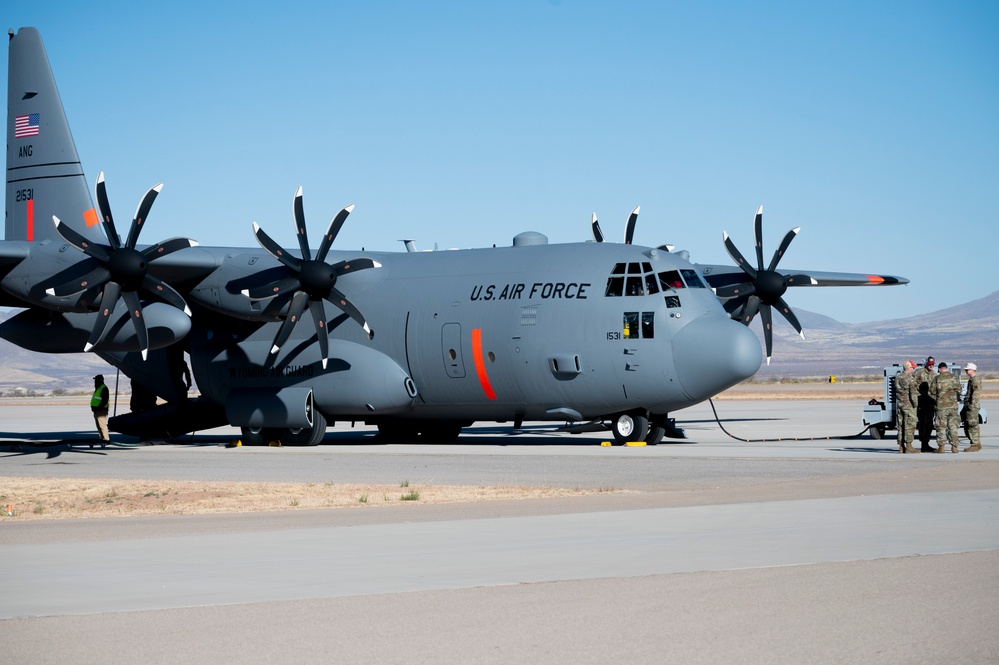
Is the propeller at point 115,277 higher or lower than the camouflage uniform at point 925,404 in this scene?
higher

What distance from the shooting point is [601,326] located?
26062mm

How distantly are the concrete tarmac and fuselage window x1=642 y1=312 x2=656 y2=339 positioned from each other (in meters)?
7.69

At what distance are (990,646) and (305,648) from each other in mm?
3813

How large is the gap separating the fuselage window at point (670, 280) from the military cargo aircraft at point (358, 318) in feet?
0.17

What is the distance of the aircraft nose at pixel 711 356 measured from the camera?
24.8 meters

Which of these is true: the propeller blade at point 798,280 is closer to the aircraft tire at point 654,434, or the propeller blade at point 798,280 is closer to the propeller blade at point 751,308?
the propeller blade at point 751,308

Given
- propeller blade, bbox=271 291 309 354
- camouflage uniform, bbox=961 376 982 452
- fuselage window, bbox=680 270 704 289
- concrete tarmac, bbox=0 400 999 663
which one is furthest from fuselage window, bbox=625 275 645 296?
concrete tarmac, bbox=0 400 999 663

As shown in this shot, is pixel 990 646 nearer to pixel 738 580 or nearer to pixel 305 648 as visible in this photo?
pixel 738 580

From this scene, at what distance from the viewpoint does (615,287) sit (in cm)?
2625

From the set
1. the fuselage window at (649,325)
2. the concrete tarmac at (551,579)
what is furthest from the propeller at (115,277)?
the concrete tarmac at (551,579)

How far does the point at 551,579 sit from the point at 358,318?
1952 cm

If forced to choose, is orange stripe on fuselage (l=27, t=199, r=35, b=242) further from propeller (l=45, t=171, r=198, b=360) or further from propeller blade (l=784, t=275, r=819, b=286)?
propeller blade (l=784, t=275, r=819, b=286)

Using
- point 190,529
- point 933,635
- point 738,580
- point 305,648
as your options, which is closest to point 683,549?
point 738,580

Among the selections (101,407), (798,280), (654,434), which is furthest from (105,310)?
(798,280)
